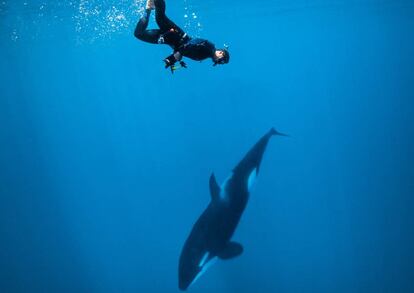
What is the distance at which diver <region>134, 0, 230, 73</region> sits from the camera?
5.16m

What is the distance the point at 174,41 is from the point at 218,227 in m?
4.41

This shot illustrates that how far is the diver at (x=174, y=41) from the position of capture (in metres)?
5.16

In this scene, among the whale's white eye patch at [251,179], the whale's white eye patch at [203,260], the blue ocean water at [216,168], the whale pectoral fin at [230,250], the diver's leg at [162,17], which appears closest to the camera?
the diver's leg at [162,17]

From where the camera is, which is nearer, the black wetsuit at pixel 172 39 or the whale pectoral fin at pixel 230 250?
the black wetsuit at pixel 172 39

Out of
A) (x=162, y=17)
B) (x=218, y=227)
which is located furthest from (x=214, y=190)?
(x=162, y=17)

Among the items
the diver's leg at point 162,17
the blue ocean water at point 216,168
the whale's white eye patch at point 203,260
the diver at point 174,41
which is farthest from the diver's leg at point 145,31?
the blue ocean water at point 216,168

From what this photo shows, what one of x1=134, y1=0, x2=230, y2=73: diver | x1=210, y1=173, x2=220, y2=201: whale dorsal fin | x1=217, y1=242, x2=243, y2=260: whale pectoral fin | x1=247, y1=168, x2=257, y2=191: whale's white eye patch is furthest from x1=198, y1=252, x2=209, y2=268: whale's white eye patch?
x1=134, y1=0, x2=230, y2=73: diver

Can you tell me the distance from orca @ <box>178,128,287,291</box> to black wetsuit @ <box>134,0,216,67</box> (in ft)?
11.8

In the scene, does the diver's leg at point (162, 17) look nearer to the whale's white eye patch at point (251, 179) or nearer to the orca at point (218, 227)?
the orca at point (218, 227)

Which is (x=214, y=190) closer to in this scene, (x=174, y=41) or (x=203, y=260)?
(x=203, y=260)

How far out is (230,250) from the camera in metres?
8.42

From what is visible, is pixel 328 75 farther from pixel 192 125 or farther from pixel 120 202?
pixel 120 202

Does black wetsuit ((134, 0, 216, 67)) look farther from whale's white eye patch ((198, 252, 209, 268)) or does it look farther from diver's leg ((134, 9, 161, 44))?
whale's white eye patch ((198, 252, 209, 268))

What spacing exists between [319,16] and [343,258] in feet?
73.6
